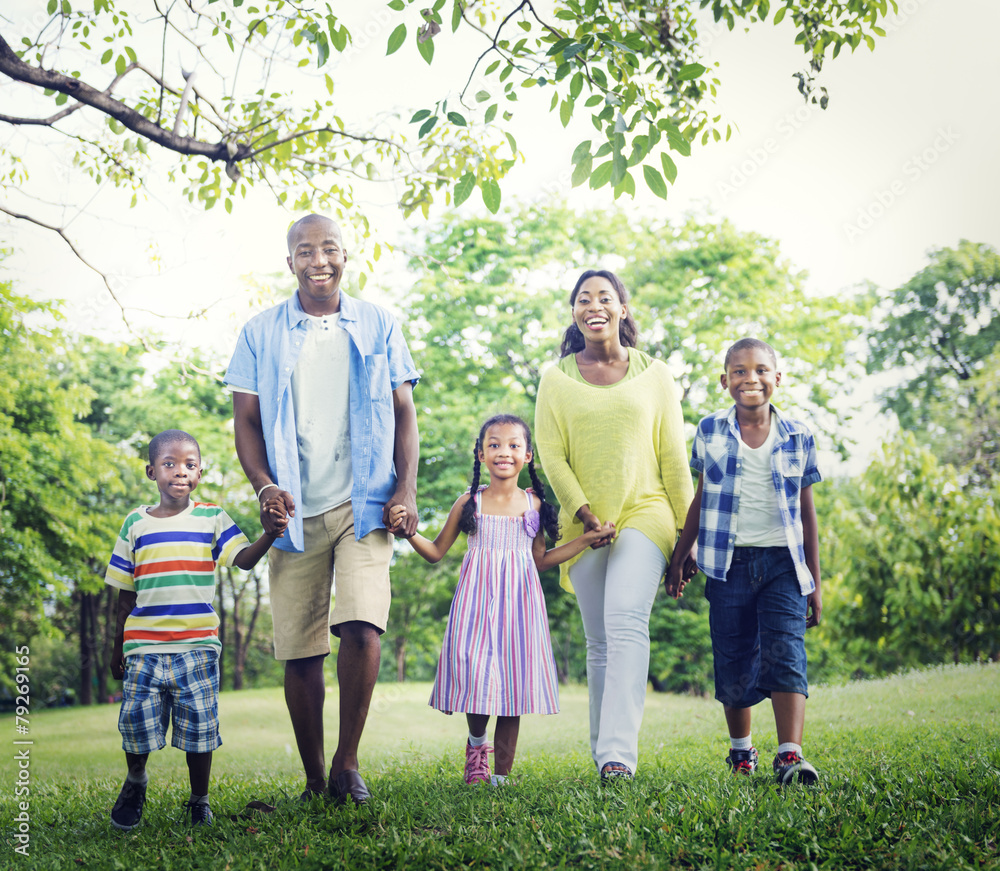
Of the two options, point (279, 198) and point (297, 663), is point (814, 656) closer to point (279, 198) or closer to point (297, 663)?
point (279, 198)

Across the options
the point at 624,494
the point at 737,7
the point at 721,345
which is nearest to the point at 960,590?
the point at 721,345

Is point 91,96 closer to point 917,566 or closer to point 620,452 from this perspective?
point 620,452

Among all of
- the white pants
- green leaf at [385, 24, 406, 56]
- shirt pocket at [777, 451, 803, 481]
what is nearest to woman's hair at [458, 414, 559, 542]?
the white pants

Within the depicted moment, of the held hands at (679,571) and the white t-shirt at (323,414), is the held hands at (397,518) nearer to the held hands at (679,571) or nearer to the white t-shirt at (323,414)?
the white t-shirt at (323,414)

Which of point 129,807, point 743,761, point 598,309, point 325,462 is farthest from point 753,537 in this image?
point 129,807

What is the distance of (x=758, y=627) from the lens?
14.2 feet

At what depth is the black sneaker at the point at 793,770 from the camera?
3.89m

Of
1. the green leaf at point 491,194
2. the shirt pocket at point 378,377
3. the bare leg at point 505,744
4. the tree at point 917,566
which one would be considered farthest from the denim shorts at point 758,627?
the tree at point 917,566

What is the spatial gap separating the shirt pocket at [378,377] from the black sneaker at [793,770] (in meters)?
2.49

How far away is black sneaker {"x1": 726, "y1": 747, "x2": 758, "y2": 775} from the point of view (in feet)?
14.5

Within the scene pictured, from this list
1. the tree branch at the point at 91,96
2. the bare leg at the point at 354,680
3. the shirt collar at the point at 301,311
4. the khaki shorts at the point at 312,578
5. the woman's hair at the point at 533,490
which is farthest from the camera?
the tree branch at the point at 91,96

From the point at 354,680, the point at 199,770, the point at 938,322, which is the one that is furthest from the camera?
the point at 938,322

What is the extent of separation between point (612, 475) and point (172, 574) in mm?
2178

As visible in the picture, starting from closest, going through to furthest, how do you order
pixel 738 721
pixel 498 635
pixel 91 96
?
pixel 498 635 < pixel 738 721 < pixel 91 96
